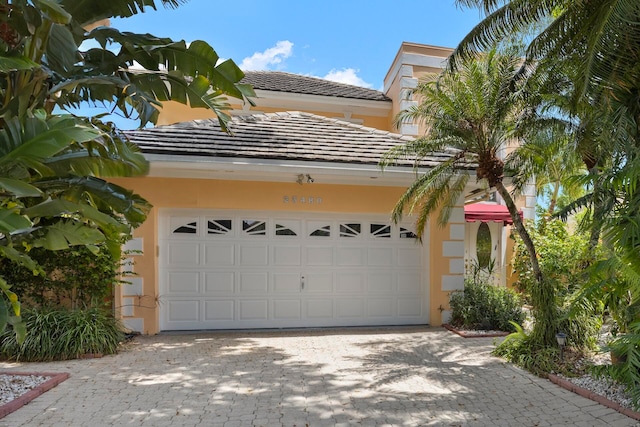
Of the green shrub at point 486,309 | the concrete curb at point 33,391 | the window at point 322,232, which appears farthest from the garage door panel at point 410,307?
the concrete curb at point 33,391

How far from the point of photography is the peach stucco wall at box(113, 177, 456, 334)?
912 centimetres

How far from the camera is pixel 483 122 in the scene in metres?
7.67

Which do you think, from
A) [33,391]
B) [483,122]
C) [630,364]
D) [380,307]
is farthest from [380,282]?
[33,391]

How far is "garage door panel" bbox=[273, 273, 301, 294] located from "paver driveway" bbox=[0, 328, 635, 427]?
166 cm

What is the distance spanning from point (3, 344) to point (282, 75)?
47.1ft

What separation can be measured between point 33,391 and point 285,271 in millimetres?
5435

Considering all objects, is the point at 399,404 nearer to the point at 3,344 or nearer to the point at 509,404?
the point at 509,404

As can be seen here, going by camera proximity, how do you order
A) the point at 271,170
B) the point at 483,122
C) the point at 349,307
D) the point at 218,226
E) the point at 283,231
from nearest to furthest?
the point at 483,122, the point at 271,170, the point at 218,226, the point at 283,231, the point at 349,307

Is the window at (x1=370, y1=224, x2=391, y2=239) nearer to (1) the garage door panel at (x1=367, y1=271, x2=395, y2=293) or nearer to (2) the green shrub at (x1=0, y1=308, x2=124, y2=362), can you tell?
(1) the garage door panel at (x1=367, y1=271, x2=395, y2=293)

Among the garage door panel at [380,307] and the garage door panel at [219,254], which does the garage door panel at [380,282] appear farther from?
the garage door panel at [219,254]

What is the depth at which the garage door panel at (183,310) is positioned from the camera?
30.7 feet

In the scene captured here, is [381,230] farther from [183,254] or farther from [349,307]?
[183,254]

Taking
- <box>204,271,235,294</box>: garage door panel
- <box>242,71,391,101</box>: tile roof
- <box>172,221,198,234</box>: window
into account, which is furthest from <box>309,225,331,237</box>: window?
<box>242,71,391,101</box>: tile roof

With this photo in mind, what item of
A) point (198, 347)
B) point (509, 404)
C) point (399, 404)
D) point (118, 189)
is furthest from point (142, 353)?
point (509, 404)
